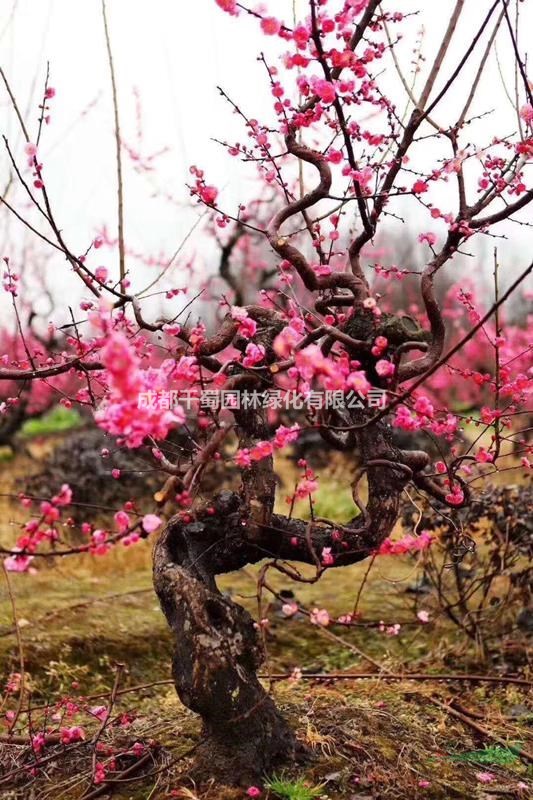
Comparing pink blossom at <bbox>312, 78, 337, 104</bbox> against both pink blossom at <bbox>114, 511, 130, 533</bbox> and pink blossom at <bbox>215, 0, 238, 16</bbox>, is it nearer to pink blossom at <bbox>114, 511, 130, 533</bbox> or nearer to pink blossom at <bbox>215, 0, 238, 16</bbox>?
pink blossom at <bbox>215, 0, 238, 16</bbox>

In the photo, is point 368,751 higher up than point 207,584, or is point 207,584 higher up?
point 207,584

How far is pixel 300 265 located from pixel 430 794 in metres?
2.06

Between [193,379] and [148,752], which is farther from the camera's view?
[148,752]

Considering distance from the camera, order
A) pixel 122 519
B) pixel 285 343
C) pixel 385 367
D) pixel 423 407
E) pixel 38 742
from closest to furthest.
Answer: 1. pixel 122 519
2. pixel 285 343
3. pixel 385 367
4. pixel 423 407
5. pixel 38 742

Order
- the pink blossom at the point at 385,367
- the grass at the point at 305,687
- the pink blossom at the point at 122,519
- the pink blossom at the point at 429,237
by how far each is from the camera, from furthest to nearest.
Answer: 1. the pink blossom at the point at 429,237
2. the grass at the point at 305,687
3. the pink blossom at the point at 385,367
4. the pink blossom at the point at 122,519

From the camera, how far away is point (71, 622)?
5.27m

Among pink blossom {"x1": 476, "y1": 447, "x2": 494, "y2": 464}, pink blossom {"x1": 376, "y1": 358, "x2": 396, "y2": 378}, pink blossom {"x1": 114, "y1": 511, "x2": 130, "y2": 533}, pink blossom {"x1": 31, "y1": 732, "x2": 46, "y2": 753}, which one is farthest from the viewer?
pink blossom {"x1": 31, "y1": 732, "x2": 46, "y2": 753}

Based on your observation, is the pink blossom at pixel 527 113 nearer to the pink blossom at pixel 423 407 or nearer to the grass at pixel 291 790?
the pink blossom at pixel 423 407

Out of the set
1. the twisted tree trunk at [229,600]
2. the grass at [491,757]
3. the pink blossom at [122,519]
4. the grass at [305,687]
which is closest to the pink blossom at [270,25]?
the twisted tree trunk at [229,600]

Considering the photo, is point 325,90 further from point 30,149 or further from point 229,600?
point 229,600

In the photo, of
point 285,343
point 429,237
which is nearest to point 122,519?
point 285,343

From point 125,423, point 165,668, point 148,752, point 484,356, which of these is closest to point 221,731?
point 148,752

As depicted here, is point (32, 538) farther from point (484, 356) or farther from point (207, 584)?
point (484, 356)

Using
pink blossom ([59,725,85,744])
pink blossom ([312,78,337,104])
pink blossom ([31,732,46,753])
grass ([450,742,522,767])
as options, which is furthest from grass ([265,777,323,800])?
pink blossom ([312,78,337,104])
